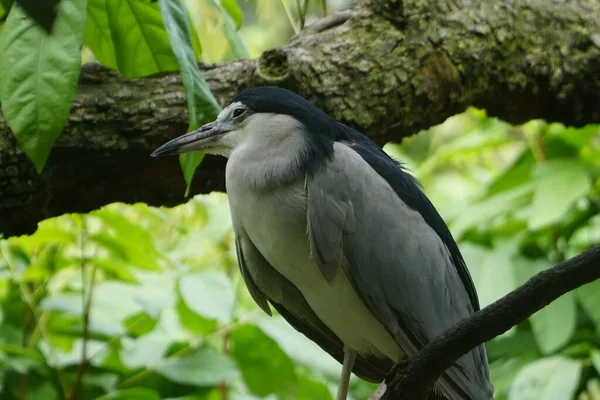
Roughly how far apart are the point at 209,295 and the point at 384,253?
0.76 m

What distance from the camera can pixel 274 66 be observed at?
1.80 m

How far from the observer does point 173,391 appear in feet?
7.57

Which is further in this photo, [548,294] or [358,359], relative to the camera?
[358,359]

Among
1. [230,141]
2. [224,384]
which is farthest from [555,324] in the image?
[230,141]

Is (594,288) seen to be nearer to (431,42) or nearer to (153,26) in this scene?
(431,42)

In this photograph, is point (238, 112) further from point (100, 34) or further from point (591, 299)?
point (591, 299)

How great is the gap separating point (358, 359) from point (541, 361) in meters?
0.76

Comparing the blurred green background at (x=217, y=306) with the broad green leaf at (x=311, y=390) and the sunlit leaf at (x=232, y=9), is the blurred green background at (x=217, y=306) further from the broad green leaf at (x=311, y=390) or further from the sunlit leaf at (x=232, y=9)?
the sunlit leaf at (x=232, y=9)

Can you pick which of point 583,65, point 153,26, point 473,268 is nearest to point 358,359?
point 473,268

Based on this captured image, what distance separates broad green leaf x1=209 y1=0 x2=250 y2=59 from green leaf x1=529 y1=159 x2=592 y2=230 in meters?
1.09

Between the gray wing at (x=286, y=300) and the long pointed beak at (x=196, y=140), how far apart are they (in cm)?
22

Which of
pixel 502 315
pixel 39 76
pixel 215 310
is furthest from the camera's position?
pixel 215 310

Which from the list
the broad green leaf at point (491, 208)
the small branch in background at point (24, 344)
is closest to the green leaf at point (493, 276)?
the broad green leaf at point (491, 208)

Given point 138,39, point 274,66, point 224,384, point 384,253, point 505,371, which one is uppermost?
point 138,39
